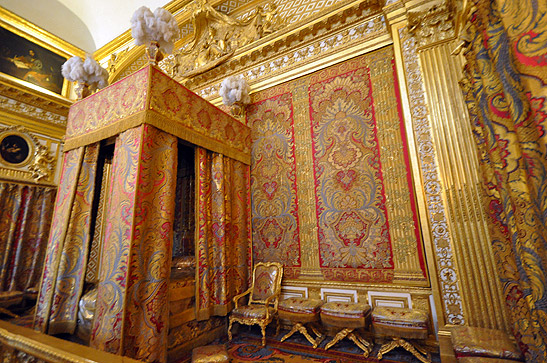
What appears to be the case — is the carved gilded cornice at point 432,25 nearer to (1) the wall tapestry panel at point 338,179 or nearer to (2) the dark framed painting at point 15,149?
(1) the wall tapestry panel at point 338,179

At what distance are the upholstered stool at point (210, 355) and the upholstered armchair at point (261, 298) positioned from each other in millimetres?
1031

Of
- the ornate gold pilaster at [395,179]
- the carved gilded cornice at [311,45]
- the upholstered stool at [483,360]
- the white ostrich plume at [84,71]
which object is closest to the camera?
the upholstered stool at [483,360]

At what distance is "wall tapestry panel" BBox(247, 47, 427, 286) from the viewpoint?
3.48m

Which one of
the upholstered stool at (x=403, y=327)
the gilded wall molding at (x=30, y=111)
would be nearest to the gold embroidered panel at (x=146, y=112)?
the upholstered stool at (x=403, y=327)

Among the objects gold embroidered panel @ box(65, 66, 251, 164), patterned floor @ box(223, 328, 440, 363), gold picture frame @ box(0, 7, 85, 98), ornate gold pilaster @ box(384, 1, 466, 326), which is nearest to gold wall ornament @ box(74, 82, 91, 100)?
gold embroidered panel @ box(65, 66, 251, 164)

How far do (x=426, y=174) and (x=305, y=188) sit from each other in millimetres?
1719

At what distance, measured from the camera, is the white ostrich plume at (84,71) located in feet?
12.6

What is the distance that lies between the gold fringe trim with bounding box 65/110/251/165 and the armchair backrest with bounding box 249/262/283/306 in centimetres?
195

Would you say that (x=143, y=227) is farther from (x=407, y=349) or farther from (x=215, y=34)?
(x=215, y=34)

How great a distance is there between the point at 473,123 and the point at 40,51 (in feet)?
33.2

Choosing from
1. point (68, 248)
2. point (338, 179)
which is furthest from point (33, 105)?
point (338, 179)

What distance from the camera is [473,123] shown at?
204 cm

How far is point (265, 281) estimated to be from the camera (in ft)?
13.1

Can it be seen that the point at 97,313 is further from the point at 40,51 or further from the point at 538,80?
the point at 40,51
